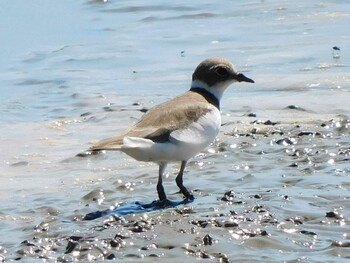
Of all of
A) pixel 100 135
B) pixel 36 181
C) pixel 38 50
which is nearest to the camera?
pixel 36 181

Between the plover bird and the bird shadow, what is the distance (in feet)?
0.26

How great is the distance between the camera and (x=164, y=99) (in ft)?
42.5

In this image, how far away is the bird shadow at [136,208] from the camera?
28.3ft

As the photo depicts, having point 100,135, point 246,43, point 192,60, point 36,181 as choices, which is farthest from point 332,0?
point 36,181

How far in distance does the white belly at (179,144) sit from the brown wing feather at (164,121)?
44mm

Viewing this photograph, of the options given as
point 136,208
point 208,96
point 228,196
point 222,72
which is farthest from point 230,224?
point 222,72

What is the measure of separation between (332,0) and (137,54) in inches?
162

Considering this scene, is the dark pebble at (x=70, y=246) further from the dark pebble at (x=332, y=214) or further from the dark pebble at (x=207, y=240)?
the dark pebble at (x=332, y=214)

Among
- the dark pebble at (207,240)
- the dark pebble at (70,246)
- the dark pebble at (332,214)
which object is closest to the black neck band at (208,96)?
the dark pebble at (332,214)

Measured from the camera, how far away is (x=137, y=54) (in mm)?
15680

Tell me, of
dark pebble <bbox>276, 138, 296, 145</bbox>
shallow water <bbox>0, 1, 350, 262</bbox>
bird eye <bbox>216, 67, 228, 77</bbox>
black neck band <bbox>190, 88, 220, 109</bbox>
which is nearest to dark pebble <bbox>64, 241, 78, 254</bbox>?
shallow water <bbox>0, 1, 350, 262</bbox>

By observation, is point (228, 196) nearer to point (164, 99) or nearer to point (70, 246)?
point (70, 246)

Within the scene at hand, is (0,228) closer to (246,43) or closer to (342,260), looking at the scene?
(342,260)

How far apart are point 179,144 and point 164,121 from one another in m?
0.22
